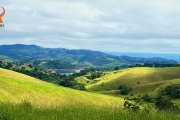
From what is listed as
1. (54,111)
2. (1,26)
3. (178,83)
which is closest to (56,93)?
(1,26)

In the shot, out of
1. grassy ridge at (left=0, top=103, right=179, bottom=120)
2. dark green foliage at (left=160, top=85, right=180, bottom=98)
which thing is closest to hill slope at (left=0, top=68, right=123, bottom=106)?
grassy ridge at (left=0, top=103, right=179, bottom=120)

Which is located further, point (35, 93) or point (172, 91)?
point (172, 91)

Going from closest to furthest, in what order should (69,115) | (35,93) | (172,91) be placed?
(69,115) → (35,93) → (172,91)

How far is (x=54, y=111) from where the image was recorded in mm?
13805

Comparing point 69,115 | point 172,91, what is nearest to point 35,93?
point 69,115

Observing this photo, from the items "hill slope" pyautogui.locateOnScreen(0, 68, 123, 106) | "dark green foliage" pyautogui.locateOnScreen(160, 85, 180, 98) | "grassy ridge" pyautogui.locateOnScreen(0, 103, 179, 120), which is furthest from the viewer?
"dark green foliage" pyautogui.locateOnScreen(160, 85, 180, 98)

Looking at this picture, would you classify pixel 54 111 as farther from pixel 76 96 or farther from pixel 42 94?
pixel 76 96

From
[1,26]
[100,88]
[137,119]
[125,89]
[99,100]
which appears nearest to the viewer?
[137,119]

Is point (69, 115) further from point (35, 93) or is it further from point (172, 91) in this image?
point (172, 91)

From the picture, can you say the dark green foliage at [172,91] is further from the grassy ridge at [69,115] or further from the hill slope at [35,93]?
the grassy ridge at [69,115]

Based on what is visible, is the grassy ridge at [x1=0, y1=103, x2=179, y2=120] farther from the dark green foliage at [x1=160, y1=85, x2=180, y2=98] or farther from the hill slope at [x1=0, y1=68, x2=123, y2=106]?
the dark green foliage at [x1=160, y1=85, x2=180, y2=98]

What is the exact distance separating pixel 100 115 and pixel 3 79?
45.7m

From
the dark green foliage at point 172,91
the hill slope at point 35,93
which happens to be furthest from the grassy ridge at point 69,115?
the dark green foliage at point 172,91

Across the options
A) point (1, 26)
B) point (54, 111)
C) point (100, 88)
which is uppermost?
point (1, 26)
